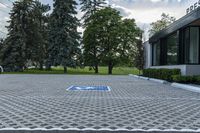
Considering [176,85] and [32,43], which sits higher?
[32,43]

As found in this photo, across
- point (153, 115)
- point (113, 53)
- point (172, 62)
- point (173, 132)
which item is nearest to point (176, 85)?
point (172, 62)

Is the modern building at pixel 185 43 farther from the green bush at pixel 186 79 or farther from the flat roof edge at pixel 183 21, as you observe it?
the green bush at pixel 186 79

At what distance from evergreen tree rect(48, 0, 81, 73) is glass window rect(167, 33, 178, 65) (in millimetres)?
18551

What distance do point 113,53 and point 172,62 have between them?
74.1ft

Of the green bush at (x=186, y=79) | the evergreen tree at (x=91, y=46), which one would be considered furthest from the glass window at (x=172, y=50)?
the evergreen tree at (x=91, y=46)

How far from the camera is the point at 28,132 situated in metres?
5.39

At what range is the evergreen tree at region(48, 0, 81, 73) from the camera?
43.4 m

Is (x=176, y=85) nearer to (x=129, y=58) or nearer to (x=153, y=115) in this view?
(x=153, y=115)

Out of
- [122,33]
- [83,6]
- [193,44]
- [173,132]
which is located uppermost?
[83,6]

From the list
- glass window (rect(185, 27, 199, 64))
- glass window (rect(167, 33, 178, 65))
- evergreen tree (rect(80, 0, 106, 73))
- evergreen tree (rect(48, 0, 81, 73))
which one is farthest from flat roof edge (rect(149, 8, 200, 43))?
Result: evergreen tree (rect(80, 0, 106, 73))

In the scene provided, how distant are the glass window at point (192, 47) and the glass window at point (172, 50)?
6.31 feet

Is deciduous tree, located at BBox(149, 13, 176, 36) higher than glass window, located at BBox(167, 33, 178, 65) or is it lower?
higher

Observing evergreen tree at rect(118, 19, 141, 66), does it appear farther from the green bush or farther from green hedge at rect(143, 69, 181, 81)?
the green bush

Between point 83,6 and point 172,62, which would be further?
point 83,6
